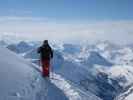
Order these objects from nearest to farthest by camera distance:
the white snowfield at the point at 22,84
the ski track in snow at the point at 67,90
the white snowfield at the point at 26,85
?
1. the white snowfield at the point at 22,84
2. the white snowfield at the point at 26,85
3. the ski track in snow at the point at 67,90

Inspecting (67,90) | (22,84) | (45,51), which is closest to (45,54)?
(45,51)

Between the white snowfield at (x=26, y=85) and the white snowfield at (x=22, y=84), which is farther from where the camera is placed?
the white snowfield at (x=26, y=85)

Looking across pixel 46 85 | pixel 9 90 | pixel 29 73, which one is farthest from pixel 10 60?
pixel 9 90

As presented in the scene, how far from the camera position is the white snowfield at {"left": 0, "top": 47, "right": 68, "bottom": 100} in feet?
65.1

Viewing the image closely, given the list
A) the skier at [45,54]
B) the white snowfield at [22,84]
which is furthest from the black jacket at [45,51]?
the white snowfield at [22,84]

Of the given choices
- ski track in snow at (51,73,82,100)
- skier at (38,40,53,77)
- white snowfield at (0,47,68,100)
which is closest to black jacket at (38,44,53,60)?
skier at (38,40,53,77)

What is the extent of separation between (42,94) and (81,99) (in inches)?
158

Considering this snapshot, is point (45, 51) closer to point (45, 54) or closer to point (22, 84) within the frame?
point (45, 54)

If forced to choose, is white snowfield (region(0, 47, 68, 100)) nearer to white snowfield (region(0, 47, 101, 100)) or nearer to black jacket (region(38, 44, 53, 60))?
white snowfield (region(0, 47, 101, 100))

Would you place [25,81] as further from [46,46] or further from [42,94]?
[46,46]

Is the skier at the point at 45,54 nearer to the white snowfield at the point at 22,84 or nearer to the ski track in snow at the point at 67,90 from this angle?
the white snowfield at the point at 22,84

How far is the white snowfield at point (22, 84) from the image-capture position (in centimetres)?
1983

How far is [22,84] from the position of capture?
21672mm

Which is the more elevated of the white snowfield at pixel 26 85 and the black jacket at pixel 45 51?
the black jacket at pixel 45 51
